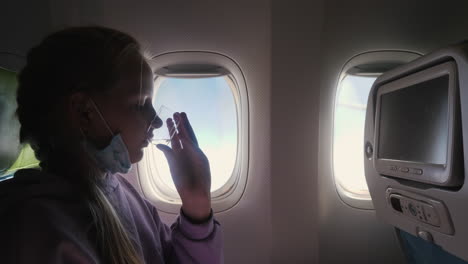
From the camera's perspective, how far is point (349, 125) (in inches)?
63.6

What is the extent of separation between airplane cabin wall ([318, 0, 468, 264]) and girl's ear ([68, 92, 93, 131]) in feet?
3.91

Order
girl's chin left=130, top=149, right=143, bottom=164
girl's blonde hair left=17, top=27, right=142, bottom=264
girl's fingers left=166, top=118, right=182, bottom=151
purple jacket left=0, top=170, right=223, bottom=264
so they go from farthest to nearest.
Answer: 1. girl's fingers left=166, top=118, right=182, bottom=151
2. girl's chin left=130, top=149, right=143, bottom=164
3. girl's blonde hair left=17, top=27, right=142, bottom=264
4. purple jacket left=0, top=170, right=223, bottom=264

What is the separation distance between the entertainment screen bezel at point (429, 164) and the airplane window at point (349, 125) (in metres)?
0.45

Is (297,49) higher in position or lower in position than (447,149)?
higher

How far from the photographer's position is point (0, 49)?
3.09ft

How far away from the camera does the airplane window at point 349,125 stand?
159 cm

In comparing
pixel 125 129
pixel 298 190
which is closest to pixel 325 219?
pixel 298 190

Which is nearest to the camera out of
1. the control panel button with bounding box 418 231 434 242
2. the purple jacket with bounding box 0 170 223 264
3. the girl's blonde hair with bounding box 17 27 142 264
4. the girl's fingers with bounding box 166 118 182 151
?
the purple jacket with bounding box 0 170 223 264

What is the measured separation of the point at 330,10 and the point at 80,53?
1.23 metres

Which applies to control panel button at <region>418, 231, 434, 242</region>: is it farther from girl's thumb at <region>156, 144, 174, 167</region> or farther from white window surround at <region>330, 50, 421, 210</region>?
girl's thumb at <region>156, 144, 174, 167</region>

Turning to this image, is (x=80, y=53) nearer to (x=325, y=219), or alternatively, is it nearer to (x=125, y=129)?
(x=125, y=129)

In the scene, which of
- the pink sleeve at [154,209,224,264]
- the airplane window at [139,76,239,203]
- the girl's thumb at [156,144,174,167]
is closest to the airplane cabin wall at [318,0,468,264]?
the airplane window at [139,76,239,203]

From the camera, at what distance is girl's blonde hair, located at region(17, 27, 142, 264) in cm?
69

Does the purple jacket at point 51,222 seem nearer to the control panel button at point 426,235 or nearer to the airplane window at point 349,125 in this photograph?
the control panel button at point 426,235
